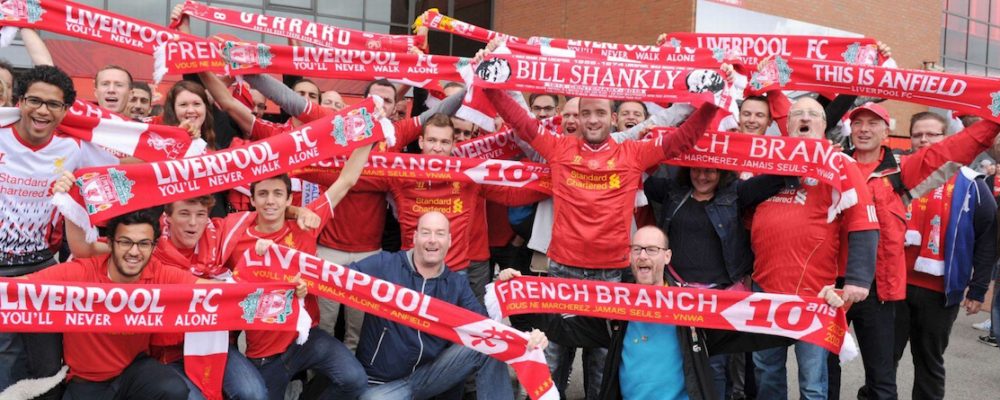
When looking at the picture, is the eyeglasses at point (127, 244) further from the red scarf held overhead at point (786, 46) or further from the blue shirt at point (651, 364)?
the red scarf held overhead at point (786, 46)

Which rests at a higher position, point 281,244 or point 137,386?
point 281,244

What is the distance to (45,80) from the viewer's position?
4.34m

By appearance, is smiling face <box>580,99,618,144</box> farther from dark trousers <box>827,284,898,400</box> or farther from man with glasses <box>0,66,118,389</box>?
man with glasses <box>0,66,118,389</box>

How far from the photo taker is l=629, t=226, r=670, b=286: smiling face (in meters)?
4.64

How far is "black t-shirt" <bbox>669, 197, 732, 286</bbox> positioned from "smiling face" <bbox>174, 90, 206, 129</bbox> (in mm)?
3281

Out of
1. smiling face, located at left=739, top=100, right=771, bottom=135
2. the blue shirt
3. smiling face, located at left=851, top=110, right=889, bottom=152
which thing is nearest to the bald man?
the blue shirt

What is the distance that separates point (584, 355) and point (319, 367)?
6.42ft

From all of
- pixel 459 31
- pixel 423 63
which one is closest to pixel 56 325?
pixel 423 63

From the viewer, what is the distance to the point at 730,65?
4.87 metres

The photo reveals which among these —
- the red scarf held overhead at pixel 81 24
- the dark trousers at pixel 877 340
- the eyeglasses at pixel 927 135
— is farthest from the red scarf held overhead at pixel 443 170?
the eyeglasses at pixel 927 135

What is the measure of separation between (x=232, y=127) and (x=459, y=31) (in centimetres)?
224

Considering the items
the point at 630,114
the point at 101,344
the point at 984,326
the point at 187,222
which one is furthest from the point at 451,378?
the point at 984,326

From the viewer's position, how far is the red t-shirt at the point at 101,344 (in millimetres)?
4301

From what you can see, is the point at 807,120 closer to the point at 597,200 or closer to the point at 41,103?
the point at 597,200
